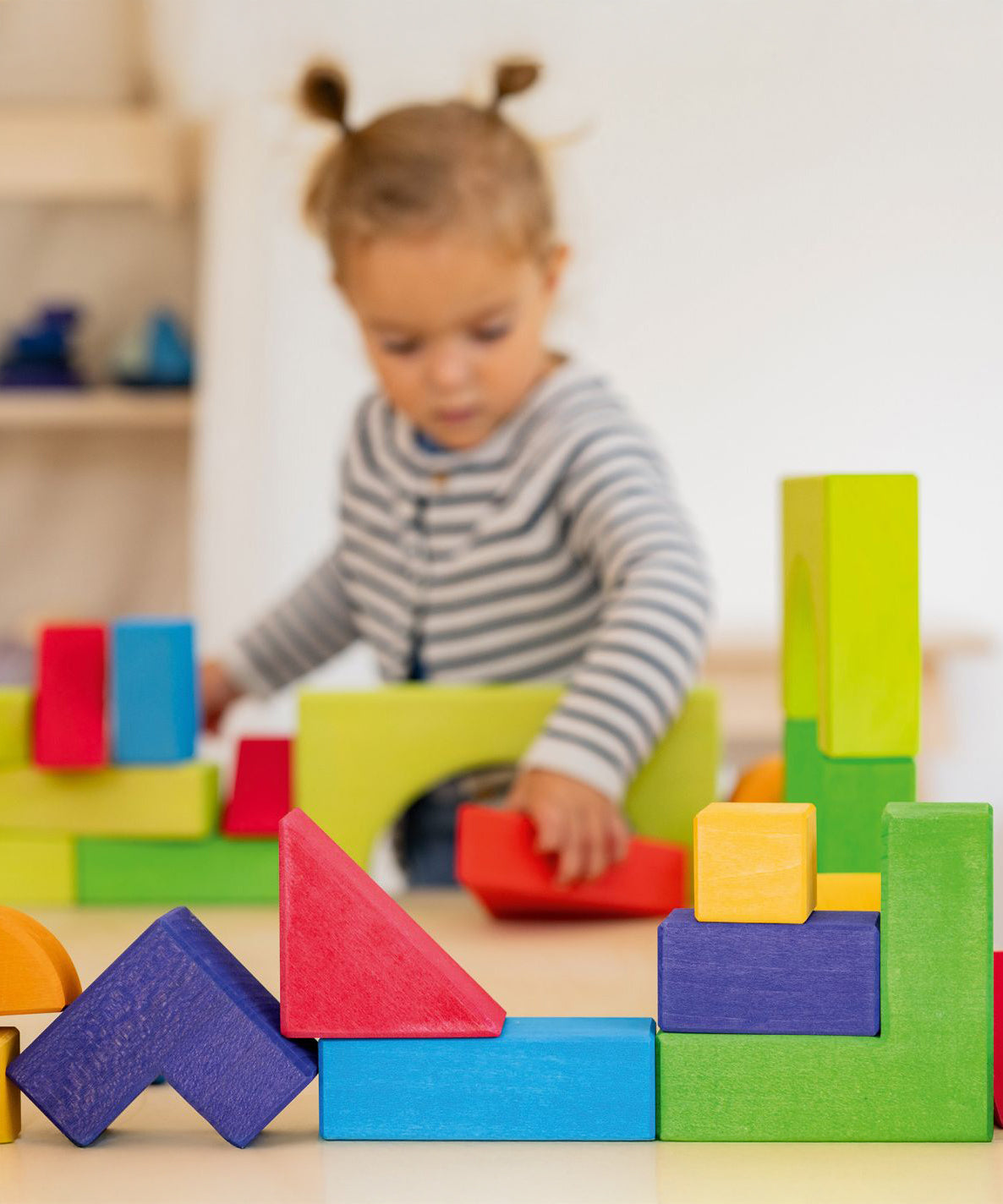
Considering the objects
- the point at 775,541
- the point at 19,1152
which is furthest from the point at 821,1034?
the point at 775,541

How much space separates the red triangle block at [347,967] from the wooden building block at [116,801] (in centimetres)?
28

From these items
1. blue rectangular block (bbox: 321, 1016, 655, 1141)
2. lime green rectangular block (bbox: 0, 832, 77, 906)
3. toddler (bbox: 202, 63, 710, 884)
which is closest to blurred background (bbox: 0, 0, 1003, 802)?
toddler (bbox: 202, 63, 710, 884)

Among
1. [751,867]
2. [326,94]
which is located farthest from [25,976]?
[326,94]

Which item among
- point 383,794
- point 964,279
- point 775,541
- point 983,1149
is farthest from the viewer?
point 775,541

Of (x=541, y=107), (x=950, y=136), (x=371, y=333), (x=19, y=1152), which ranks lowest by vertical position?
(x=19, y=1152)

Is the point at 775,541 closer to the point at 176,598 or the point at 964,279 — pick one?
the point at 964,279

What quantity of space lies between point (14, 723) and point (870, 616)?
32 cm

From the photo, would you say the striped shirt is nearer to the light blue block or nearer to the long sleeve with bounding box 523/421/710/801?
the long sleeve with bounding box 523/421/710/801

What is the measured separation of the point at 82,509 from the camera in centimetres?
164

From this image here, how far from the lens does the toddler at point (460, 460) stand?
0.67m

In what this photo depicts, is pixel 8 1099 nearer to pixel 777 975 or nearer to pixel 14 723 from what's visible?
pixel 777 975

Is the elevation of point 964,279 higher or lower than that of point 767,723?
higher

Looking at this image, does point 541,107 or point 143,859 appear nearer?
point 143,859

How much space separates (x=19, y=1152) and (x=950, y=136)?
709 millimetres
